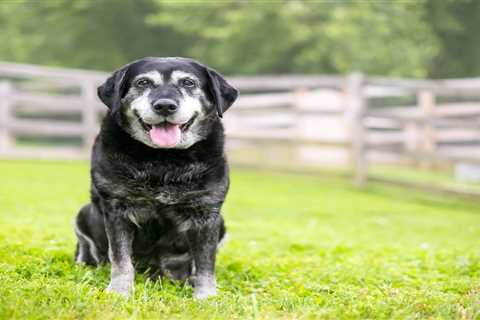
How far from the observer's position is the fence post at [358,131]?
13352 millimetres

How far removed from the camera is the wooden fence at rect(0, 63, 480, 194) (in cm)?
1345

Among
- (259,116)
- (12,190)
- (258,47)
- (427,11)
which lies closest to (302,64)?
(258,47)

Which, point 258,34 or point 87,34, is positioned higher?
point 258,34

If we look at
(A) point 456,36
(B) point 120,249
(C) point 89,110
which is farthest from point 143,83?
(A) point 456,36

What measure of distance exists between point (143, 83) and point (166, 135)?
1.13ft

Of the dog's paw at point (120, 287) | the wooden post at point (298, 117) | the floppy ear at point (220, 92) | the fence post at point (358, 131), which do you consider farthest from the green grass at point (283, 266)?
the wooden post at point (298, 117)

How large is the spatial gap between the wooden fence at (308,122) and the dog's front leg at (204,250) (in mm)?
8683

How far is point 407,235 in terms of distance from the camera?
8.48 metres

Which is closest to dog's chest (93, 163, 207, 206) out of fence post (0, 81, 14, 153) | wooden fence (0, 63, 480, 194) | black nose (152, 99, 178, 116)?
black nose (152, 99, 178, 116)

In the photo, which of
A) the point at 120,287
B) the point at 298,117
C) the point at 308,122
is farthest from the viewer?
the point at 308,122

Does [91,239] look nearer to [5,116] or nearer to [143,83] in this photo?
[143,83]

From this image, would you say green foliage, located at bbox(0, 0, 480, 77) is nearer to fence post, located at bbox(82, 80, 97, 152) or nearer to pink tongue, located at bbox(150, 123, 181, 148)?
fence post, located at bbox(82, 80, 97, 152)

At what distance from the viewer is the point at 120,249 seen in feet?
13.8

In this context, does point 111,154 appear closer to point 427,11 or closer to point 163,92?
point 163,92
